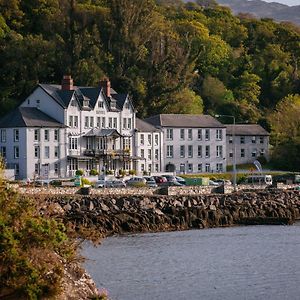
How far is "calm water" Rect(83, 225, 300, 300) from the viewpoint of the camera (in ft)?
140

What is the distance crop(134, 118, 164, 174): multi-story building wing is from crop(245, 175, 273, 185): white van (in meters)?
10.4

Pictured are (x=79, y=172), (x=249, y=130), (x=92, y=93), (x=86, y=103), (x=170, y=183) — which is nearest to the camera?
(x=170, y=183)

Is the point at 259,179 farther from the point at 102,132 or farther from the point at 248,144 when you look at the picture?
the point at 248,144

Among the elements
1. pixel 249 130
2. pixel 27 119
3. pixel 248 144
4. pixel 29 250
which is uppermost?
pixel 27 119

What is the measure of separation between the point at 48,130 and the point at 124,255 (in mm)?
46346

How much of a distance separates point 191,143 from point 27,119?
66.6 ft

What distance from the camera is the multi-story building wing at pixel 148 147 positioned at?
353ft

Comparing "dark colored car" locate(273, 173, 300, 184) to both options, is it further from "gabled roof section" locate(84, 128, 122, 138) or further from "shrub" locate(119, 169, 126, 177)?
"gabled roof section" locate(84, 128, 122, 138)

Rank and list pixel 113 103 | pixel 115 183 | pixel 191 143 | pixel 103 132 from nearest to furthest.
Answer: pixel 115 183 < pixel 103 132 < pixel 113 103 < pixel 191 143

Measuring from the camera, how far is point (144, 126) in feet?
356

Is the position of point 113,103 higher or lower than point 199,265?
higher

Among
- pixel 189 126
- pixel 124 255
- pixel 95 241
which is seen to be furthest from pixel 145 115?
pixel 95 241

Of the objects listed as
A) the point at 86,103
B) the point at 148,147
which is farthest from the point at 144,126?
the point at 86,103

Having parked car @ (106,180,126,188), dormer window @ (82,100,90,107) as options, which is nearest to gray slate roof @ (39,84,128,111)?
dormer window @ (82,100,90,107)
